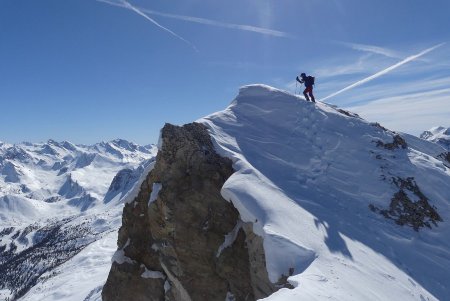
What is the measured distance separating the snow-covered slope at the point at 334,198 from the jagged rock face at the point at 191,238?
1.70 m

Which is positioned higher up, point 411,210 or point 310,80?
point 310,80

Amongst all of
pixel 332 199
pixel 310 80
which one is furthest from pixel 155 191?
pixel 310 80

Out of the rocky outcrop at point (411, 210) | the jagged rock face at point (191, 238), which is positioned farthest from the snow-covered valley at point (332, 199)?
the jagged rock face at point (191, 238)

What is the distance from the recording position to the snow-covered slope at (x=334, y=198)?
17.6 metres

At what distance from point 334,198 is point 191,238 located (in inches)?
380

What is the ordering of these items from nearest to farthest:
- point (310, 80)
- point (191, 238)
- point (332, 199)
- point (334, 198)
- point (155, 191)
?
point (191, 238) < point (332, 199) < point (334, 198) < point (155, 191) < point (310, 80)

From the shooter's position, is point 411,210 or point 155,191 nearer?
point 411,210

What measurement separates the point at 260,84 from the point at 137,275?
21661 millimetres

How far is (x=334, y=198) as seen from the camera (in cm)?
2536

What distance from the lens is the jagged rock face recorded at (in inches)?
902

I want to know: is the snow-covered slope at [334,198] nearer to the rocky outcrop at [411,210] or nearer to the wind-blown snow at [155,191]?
the rocky outcrop at [411,210]

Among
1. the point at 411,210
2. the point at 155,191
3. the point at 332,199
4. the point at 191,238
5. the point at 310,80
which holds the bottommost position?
the point at 191,238

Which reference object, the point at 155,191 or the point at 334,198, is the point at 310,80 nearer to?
the point at 334,198

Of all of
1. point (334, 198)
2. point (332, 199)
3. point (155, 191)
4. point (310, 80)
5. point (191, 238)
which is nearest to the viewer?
point (191, 238)
